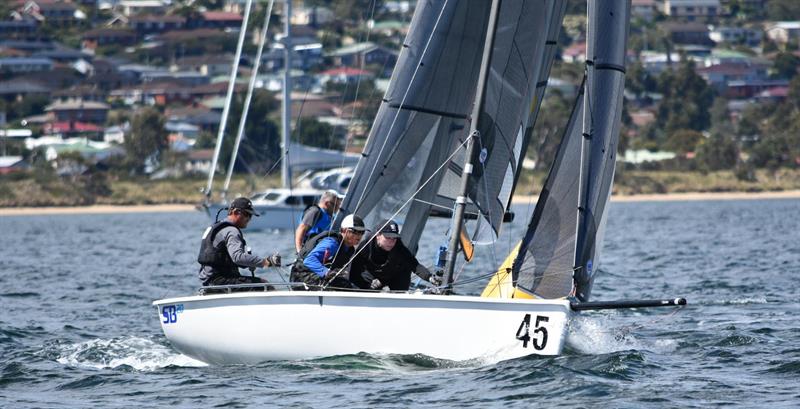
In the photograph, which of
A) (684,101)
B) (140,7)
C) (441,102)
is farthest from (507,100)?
(140,7)

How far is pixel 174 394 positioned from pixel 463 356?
2442 mm

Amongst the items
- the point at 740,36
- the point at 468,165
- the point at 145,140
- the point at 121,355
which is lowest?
the point at 121,355

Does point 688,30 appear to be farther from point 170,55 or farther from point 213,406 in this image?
point 213,406

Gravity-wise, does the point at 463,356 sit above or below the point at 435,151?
below

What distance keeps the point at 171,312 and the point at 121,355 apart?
1453mm

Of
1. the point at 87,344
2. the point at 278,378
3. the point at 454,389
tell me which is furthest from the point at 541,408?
the point at 87,344

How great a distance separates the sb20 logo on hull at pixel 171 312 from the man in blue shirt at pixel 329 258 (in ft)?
3.62

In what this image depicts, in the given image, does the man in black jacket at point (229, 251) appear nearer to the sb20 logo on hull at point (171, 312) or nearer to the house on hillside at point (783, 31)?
the sb20 logo on hull at point (171, 312)

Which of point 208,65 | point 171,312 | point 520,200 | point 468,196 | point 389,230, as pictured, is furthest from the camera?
point 208,65

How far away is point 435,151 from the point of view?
1530 cm

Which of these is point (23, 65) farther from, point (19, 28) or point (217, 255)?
point (217, 255)

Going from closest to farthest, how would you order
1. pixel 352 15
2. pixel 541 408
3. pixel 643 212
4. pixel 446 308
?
1. pixel 541 408
2. pixel 446 308
3. pixel 643 212
4. pixel 352 15

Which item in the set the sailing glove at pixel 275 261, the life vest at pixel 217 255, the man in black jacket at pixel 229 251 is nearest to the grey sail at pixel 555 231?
the sailing glove at pixel 275 261

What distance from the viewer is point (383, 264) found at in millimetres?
13539
